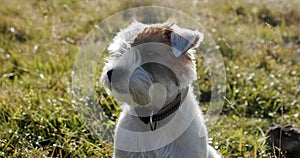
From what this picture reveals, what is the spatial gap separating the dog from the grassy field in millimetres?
969

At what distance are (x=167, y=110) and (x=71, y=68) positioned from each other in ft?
11.0

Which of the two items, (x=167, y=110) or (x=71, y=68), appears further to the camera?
(x=71, y=68)

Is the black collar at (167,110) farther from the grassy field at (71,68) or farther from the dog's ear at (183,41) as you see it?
the grassy field at (71,68)

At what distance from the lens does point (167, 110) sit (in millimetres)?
4398

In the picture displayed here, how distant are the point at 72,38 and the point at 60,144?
3412mm

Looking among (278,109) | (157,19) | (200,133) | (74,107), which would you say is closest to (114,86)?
(200,133)

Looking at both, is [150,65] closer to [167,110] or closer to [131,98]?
[131,98]

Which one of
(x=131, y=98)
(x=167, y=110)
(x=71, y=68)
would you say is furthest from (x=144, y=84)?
(x=71, y=68)

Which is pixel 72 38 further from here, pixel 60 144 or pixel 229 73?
pixel 60 144

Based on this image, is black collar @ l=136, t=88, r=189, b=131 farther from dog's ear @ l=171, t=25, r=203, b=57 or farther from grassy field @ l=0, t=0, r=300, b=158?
grassy field @ l=0, t=0, r=300, b=158

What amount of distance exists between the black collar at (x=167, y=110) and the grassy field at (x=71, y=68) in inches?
40.5

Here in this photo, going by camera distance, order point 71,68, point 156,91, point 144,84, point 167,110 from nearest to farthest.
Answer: point 144,84, point 156,91, point 167,110, point 71,68

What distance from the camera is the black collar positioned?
4379 mm

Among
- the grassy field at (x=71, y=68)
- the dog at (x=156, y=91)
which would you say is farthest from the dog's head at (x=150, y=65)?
the grassy field at (x=71, y=68)
